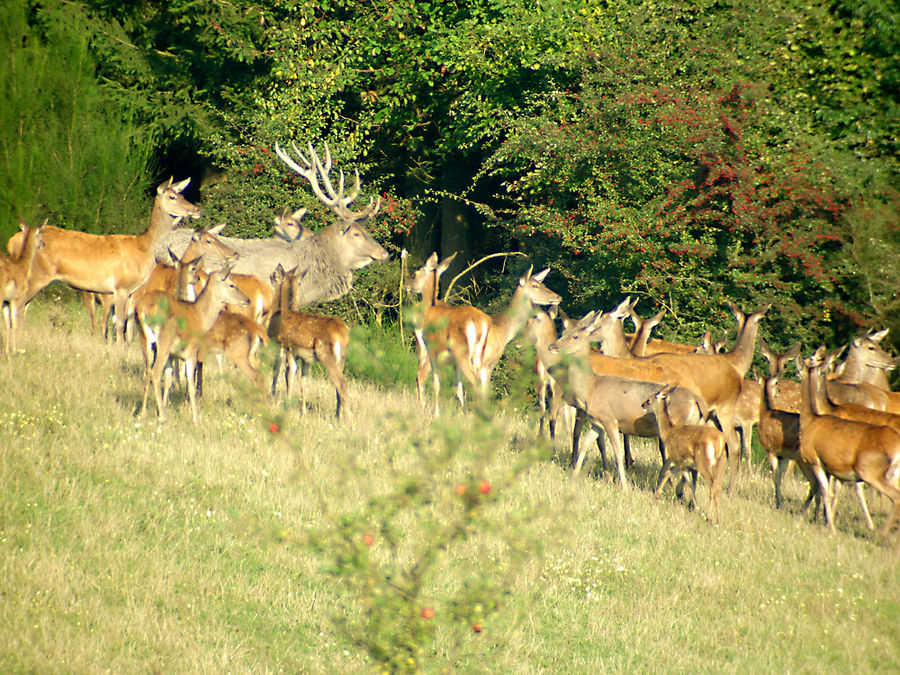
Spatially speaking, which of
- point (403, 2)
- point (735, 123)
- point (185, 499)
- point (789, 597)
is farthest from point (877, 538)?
point (403, 2)

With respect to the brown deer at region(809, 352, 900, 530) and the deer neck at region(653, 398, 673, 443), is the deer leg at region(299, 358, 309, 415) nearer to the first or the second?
the deer neck at region(653, 398, 673, 443)

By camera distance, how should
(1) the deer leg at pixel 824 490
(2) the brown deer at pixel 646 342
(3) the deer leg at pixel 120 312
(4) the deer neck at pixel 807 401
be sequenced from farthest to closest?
(3) the deer leg at pixel 120 312
(2) the brown deer at pixel 646 342
(4) the deer neck at pixel 807 401
(1) the deer leg at pixel 824 490

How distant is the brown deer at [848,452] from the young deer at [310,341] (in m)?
4.72

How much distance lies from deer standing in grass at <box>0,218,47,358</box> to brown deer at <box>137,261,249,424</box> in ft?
8.46

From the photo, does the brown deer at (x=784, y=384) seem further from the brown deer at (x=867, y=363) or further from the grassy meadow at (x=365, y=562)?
the grassy meadow at (x=365, y=562)

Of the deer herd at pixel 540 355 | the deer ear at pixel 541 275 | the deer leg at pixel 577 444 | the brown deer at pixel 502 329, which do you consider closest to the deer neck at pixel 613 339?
the deer herd at pixel 540 355

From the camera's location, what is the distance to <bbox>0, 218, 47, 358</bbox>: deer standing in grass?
1070 centimetres

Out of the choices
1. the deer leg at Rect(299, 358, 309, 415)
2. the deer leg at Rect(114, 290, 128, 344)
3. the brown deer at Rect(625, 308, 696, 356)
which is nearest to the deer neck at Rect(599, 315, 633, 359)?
the brown deer at Rect(625, 308, 696, 356)

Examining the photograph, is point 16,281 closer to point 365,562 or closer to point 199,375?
point 199,375

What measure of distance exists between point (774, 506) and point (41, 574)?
670 centimetres

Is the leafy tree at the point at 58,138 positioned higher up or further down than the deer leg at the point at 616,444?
higher up

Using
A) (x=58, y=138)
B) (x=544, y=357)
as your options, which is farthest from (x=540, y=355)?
(x=58, y=138)

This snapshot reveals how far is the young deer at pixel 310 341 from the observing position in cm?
993

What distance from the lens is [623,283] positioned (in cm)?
1375
